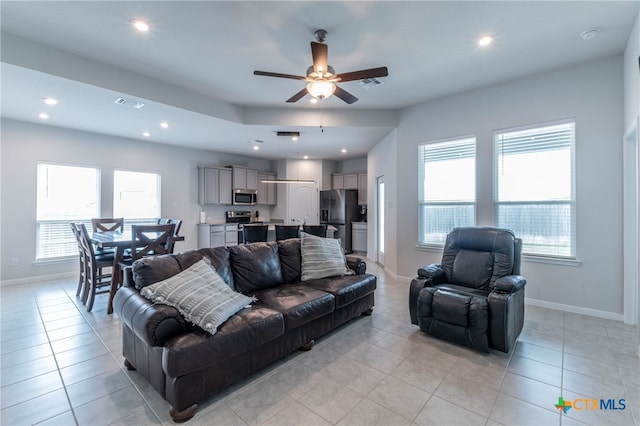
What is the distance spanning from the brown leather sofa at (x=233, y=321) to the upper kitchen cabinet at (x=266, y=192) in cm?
488

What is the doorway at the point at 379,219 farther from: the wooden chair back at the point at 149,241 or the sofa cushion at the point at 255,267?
the wooden chair back at the point at 149,241

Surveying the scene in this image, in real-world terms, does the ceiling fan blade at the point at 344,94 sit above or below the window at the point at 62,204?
above

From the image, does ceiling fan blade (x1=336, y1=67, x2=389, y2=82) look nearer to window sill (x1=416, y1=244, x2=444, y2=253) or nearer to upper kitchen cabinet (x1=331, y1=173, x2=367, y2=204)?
window sill (x1=416, y1=244, x2=444, y2=253)

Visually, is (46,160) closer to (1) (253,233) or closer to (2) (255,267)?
(1) (253,233)

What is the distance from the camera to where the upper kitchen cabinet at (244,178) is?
7.37 meters

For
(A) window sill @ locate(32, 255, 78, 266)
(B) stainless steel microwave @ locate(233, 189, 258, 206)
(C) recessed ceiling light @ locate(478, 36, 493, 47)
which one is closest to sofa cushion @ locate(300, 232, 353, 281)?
(C) recessed ceiling light @ locate(478, 36, 493, 47)

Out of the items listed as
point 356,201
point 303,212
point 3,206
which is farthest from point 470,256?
point 3,206

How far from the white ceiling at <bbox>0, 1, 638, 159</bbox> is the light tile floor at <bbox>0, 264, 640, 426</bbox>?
9.56 feet

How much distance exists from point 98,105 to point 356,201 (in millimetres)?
5817

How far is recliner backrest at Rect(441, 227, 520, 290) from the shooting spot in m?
2.90

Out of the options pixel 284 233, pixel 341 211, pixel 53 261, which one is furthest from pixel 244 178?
pixel 53 261

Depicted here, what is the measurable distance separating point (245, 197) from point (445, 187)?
16.6 feet

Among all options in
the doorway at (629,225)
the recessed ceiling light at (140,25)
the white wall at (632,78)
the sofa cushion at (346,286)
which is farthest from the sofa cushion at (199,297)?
the doorway at (629,225)

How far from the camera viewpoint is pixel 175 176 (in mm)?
6562
